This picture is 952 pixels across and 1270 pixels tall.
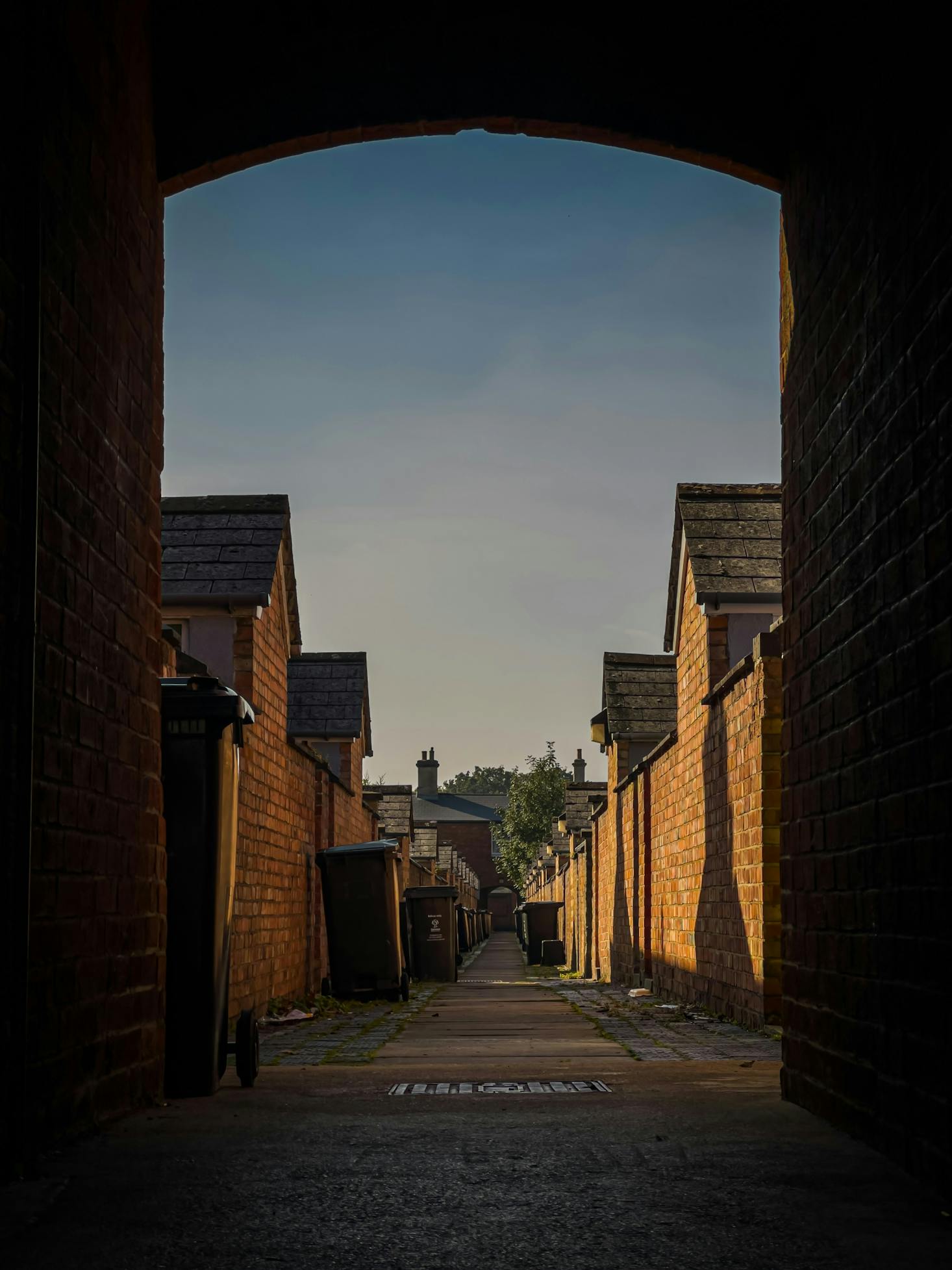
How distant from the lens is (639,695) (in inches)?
911

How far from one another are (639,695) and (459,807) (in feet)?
300

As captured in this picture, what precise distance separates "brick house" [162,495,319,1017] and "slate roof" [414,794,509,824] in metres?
81.7

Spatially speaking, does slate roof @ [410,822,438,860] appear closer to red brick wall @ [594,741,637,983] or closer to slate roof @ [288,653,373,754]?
slate roof @ [288,653,373,754]

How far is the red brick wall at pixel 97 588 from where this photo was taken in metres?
4.44

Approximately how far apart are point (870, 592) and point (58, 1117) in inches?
115

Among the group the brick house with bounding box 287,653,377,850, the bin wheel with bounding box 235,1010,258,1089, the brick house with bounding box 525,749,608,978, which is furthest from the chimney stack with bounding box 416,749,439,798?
the bin wheel with bounding box 235,1010,258,1089

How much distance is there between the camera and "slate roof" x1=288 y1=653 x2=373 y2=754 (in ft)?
80.6

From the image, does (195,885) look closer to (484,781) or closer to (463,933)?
(463,933)

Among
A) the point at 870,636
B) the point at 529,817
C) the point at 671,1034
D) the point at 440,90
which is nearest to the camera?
the point at 870,636

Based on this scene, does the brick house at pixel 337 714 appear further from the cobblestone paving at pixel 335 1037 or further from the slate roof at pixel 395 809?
the slate roof at pixel 395 809

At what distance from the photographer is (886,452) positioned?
4398 mm

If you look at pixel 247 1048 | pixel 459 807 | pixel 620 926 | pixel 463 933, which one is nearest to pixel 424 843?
pixel 463 933

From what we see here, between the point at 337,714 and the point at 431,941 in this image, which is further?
the point at 337,714

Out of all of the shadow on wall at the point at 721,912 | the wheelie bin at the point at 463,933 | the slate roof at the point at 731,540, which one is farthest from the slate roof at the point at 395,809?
the shadow on wall at the point at 721,912
